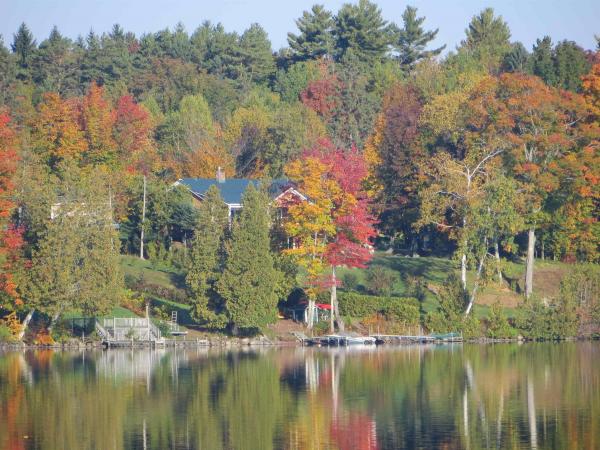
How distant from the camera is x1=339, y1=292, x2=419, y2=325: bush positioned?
244 feet

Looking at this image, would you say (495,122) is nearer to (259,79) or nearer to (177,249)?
(177,249)

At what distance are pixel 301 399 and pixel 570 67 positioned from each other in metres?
54.1

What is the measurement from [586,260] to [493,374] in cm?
3555

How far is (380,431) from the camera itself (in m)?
40.7

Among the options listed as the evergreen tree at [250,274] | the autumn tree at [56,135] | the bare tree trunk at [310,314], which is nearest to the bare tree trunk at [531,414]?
the evergreen tree at [250,274]

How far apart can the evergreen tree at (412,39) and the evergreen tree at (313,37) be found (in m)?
8.34

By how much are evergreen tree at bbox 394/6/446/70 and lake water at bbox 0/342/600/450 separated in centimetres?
7578

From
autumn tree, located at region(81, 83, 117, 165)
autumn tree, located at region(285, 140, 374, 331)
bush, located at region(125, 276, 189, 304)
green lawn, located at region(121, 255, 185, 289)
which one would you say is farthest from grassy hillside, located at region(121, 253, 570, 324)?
autumn tree, located at region(81, 83, 117, 165)

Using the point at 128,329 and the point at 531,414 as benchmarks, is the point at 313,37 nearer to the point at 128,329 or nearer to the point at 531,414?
the point at 128,329

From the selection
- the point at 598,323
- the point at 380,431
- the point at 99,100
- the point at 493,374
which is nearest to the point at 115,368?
the point at 493,374

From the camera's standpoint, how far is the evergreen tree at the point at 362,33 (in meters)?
135

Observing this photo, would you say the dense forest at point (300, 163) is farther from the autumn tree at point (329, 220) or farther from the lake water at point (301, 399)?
the lake water at point (301, 399)

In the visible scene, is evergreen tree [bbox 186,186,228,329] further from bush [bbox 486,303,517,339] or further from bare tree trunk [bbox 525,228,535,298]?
bare tree trunk [bbox 525,228,535,298]

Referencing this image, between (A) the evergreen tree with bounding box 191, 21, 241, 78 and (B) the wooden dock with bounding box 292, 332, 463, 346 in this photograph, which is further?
(A) the evergreen tree with bounding box 191, 21, 241, 78
